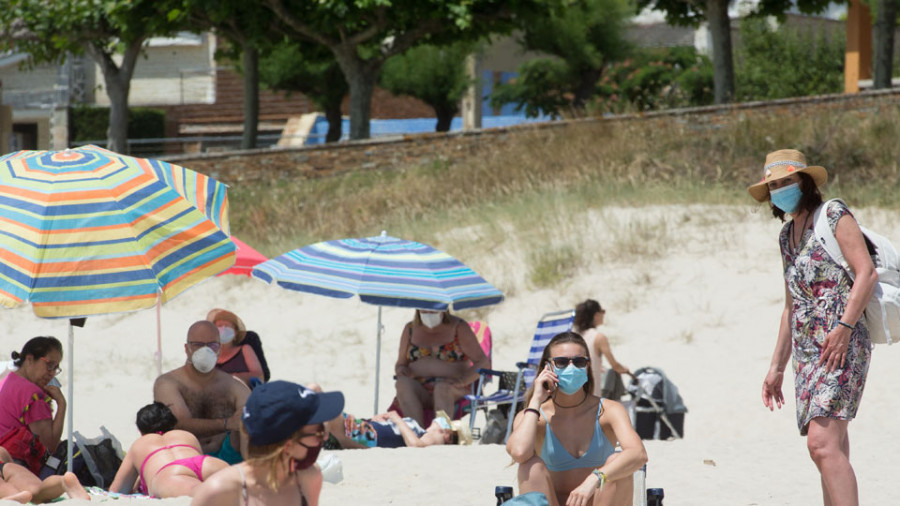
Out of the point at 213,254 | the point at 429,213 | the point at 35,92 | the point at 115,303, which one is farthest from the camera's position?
the point at 35,92

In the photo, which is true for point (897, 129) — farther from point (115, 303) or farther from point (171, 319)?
point (115, 303)

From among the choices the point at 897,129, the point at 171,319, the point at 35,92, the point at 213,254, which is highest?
the point at 35,92

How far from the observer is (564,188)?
15.6m

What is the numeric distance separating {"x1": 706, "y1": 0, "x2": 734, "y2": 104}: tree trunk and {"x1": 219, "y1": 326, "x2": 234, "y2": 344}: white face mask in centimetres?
1340

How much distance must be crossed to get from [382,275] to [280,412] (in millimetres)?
4998

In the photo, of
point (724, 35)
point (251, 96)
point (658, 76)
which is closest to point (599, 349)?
point (724, 35)

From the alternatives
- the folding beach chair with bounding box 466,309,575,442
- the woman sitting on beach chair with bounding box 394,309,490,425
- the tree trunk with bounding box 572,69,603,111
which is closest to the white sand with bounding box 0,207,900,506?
the folding beach chair with bounding box 466,309,575,442

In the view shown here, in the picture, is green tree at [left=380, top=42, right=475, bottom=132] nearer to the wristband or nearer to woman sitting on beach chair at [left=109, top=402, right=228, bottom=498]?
woman sitting on beach chair at [left=109, top=402, right=228, bottom=498]

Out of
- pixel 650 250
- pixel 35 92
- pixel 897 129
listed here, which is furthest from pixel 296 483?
pixel 35 92

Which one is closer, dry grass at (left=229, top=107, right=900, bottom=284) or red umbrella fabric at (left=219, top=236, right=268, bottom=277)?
red umbrella fabric at (left=219, top=236, right=268, bottom=277)

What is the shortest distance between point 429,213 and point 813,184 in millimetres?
11311

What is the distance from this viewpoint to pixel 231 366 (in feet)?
26.5

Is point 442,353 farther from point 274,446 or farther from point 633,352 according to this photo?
point 274,446

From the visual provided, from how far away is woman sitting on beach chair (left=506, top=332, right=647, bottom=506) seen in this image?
481 centimetres
